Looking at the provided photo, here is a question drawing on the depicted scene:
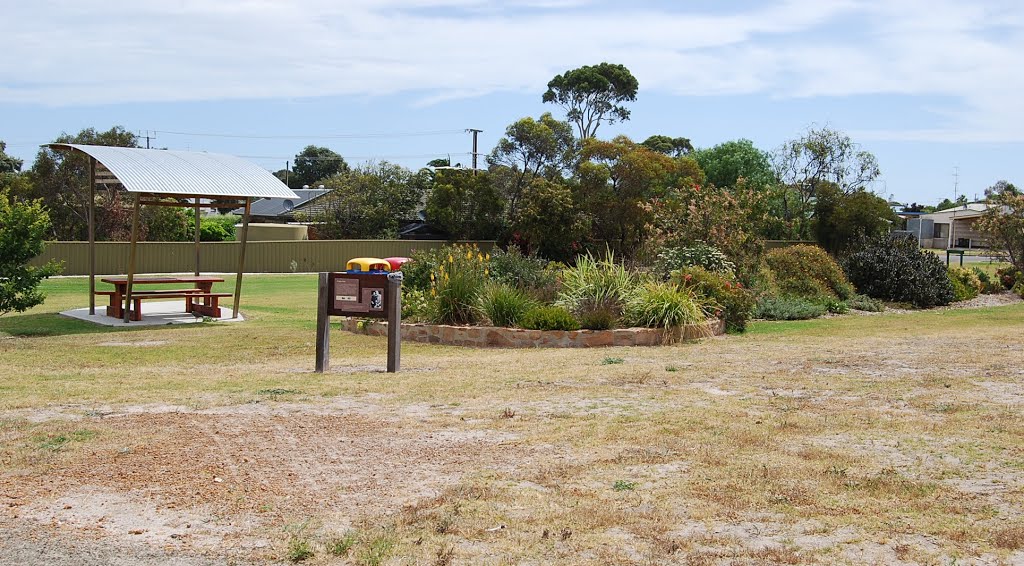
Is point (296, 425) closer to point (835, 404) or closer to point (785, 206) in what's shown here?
point (835, 404)

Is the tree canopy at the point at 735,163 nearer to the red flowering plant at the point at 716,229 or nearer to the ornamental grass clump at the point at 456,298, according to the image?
the red flowering plant at the point at 716,229

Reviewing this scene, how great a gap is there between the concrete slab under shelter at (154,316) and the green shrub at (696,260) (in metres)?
8.06

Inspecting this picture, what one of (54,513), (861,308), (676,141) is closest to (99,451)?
(54,513)

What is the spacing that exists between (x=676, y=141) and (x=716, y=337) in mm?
60882

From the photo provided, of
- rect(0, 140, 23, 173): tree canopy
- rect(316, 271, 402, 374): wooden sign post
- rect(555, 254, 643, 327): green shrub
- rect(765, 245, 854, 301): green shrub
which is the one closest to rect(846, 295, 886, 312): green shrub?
rect(765, 245, 854, 301): green shrub

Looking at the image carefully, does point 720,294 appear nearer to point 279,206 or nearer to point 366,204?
point 366,204

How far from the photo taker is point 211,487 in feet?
19.0

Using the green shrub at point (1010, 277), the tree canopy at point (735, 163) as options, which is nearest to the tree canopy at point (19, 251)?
the green shrub at point (1010, 277)

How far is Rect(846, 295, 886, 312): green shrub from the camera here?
2159 centimetres

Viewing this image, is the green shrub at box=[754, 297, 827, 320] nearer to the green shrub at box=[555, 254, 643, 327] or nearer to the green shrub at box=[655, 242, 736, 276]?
the green shrub at box=[655, 242, 736, 276]

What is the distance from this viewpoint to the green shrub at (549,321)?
47.3 feet

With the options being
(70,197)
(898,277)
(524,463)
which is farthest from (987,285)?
(70,197)

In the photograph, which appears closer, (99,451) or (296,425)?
(99,451)

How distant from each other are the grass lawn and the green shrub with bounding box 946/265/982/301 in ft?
48.6
